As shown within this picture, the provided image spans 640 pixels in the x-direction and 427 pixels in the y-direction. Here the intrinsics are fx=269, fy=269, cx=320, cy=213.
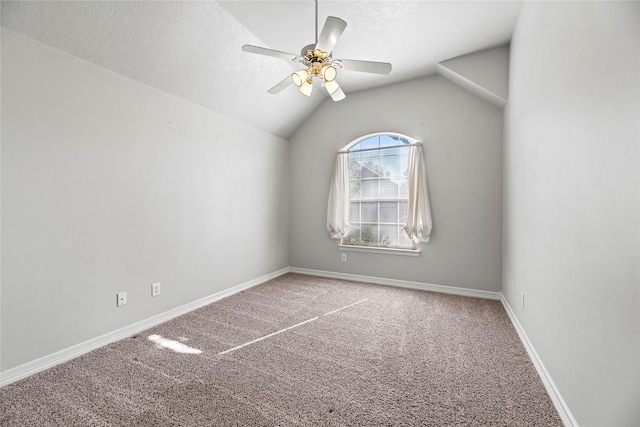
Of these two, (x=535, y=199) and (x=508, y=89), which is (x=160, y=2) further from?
(x=508, y=89)

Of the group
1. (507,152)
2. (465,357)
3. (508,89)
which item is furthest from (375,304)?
(508,89)

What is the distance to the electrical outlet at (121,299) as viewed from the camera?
2287mm

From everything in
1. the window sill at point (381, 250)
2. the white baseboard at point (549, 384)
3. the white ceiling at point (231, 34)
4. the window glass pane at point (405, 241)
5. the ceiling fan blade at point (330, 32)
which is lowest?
the white baseboard at point (549, 384)

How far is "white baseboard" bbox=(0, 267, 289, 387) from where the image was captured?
1740 mm

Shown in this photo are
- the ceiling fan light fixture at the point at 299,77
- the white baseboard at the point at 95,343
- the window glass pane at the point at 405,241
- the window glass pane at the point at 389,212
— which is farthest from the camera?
the window glass pane at the point at 389,212

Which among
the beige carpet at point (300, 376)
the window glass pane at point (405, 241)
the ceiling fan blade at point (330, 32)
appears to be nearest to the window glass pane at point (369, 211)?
the window glass pane at point (405, 241)

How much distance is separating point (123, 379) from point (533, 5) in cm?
383

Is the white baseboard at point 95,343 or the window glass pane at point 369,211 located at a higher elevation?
the window glass pane at point 369,211

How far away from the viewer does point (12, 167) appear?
171 cm

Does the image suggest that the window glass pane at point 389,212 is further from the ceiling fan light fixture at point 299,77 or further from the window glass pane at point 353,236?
the ceiling fan light fixture at point 299,77

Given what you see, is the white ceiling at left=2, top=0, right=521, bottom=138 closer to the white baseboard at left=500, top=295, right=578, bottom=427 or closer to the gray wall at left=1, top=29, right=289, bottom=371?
the gray wall at left=1, top=29, right=289, bottom=371

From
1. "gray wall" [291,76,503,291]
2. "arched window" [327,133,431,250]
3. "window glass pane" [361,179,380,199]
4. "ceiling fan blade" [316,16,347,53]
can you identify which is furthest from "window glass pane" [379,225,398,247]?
"ceiling fan blade" [316,16,347,53]

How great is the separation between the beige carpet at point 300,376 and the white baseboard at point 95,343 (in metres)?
0.07

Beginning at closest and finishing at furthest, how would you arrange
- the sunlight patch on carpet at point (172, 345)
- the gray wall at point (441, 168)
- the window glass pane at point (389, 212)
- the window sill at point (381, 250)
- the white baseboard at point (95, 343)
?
the white baseboard at point (95, 343)
the sunlight patch on carpet at point (172, 345)
the gray wall at point (441, 168)
the window sill at point (381, 250)
the window glass pane at point (389, 212)
